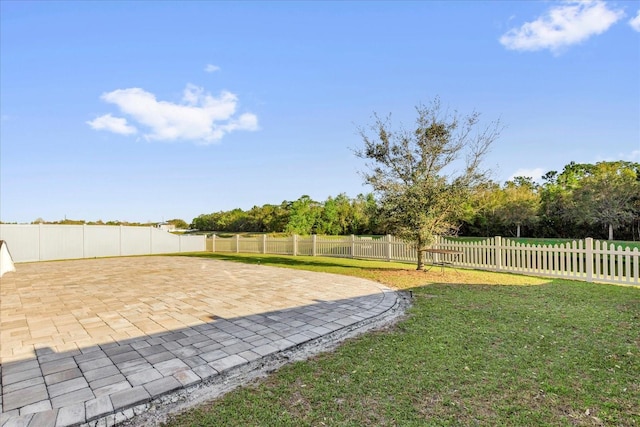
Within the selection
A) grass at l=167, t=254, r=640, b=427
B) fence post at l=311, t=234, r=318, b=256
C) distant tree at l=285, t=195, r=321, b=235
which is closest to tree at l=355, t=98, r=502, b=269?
grass at l=167, t=254, r=640, b=427

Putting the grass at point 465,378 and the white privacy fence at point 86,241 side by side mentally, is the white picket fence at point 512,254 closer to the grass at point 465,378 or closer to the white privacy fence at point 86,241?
the grass at point 465,378

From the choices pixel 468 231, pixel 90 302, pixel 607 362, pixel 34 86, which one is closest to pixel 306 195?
pixel 468 231

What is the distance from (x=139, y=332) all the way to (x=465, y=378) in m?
3.96

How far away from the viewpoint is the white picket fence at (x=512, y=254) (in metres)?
7.16

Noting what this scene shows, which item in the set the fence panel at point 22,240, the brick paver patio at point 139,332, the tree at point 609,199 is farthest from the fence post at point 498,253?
the fence panel at point 22,240

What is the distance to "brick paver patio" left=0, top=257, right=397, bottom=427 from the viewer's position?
2.40 meters

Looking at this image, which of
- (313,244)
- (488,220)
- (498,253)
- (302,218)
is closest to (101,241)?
(313,244)

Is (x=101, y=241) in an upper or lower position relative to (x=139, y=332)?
upper

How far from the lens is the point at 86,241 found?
16734 millimetres

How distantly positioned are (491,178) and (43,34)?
1381 centimetres

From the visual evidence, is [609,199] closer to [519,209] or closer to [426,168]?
[519,209]

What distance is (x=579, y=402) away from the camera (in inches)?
88.4

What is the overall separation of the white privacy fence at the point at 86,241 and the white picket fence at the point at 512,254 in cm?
858

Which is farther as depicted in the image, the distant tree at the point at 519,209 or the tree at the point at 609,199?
the distant tree at the point at 519,209
